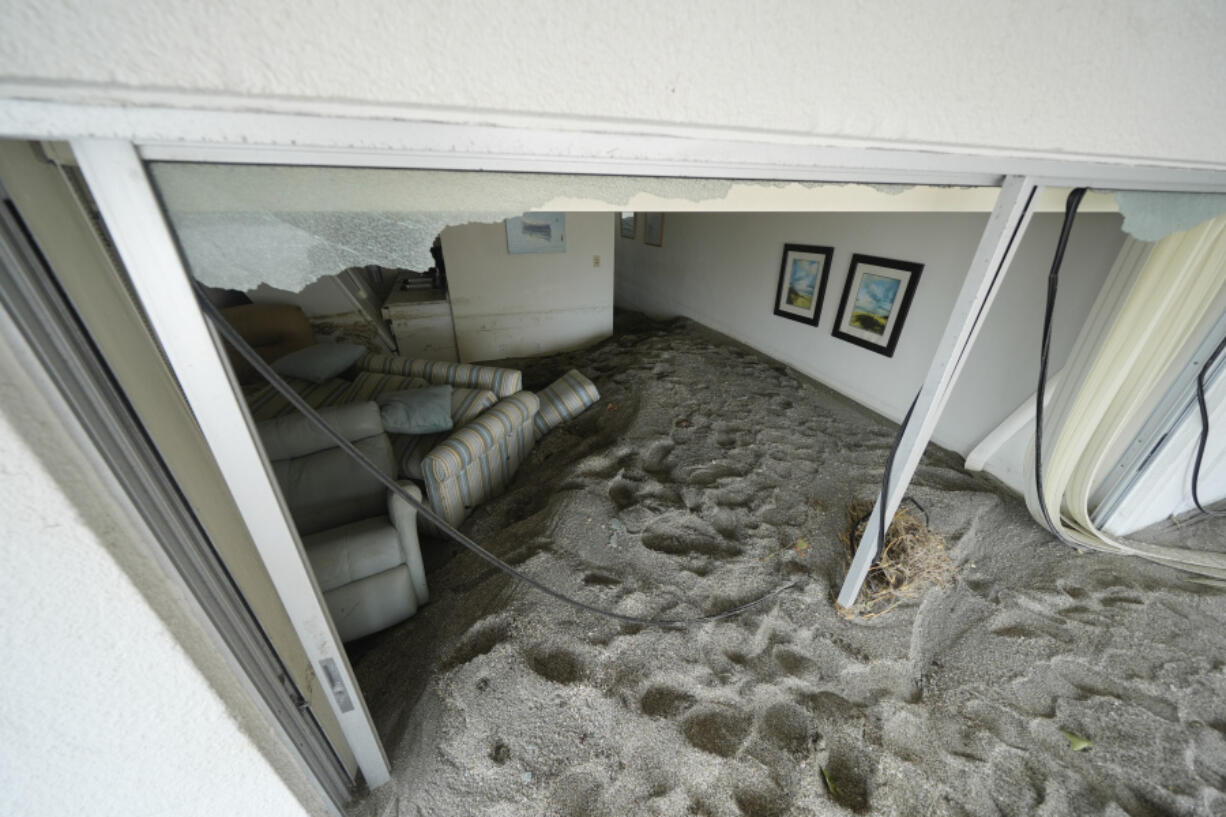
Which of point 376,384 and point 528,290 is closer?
point 376,384

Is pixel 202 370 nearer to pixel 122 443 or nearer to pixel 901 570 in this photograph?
pixel 122 443

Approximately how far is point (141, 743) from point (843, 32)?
5.08ft

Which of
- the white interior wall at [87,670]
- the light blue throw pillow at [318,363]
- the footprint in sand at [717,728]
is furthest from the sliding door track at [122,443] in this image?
the light blue throw pillow at [318,363]

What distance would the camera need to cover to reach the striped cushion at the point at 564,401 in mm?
3205

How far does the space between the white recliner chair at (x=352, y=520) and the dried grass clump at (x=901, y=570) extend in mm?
1864

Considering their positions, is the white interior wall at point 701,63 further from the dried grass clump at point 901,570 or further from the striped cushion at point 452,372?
the striped cushion at point 452,372

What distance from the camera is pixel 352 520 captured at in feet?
7.30

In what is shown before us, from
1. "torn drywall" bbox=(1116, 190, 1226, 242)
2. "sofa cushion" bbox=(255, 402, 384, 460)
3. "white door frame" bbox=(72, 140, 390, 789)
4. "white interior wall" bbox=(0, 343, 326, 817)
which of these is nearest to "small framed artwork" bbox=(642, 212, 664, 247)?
"sofa cushion" bbox=(255, 402, 384, 460)

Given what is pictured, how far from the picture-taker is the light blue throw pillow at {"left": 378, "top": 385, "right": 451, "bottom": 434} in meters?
2.54

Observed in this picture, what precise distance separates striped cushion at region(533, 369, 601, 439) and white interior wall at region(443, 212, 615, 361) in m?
1.50

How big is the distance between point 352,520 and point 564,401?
1.59 m

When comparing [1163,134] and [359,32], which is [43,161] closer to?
[359,32]

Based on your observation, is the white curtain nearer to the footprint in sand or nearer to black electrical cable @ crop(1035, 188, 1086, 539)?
black electrical cable @ crop(1035, 188, 1086, 539)

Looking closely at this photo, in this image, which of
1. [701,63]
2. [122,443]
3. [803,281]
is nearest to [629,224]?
[803,281]
